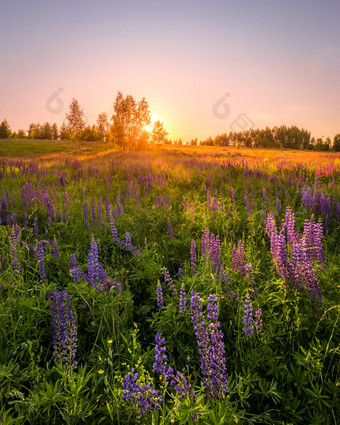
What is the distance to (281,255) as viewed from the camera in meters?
2.57

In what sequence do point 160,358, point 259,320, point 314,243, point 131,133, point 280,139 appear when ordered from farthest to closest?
point 280,139 → point 131,133 → point 314,243 → point 259,320 → point 160,358

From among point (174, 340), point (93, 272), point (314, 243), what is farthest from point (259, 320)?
point (93, 272)

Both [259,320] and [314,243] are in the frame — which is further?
[314,243]

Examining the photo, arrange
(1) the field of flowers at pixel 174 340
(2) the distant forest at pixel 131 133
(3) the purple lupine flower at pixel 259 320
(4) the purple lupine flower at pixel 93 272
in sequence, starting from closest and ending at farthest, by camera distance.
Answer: (1) the field of flowers at pixel 174 340 < (3) the purple lupine flower at pixel 259 320 < (4) the purple lupine flower at pixel 93 272 < (2) the distant forest at pixel 131 133

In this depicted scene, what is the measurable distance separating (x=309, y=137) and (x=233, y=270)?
5077 inches

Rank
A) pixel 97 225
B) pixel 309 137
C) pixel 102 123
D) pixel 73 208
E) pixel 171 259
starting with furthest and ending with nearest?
1. pixel 309 137
2. pixel 102 123
3. pixel 73 208
4. pixel 97 225
5. pixel 171 259

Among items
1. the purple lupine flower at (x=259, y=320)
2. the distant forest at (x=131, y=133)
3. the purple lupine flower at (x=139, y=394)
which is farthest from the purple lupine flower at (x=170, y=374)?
the distant forest at (x=131, y=133)

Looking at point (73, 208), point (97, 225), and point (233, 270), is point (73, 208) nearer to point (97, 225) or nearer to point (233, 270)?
point (97, 225)

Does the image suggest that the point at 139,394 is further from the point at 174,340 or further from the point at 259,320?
the point at 259,320

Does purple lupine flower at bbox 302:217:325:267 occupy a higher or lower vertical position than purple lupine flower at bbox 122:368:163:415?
higher

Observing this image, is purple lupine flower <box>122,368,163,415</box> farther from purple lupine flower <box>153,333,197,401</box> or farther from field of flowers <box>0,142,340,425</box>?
purple lupine flower <box>153,333,197,401</box>

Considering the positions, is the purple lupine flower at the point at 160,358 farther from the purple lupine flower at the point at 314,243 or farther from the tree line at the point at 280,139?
the tree line at the point at 280,139

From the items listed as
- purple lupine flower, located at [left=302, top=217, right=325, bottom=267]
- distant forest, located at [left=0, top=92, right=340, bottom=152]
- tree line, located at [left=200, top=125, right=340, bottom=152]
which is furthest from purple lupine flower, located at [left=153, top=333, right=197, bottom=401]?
tree line, located at [left=200, top=125, right=340, bottom=152]

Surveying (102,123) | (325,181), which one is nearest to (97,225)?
(325,181)
